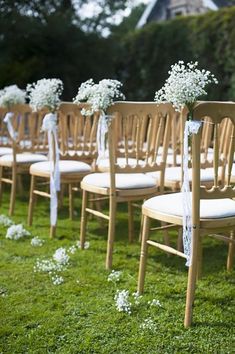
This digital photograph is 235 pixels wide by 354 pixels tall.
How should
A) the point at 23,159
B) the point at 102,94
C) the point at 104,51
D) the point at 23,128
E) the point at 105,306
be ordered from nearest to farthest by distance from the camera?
1. the point at 105,306
2. the point at 102,94
3. the point at 23,159
4. the point at 23,128
5. the point at 104,51

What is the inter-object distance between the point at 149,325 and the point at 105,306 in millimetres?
347

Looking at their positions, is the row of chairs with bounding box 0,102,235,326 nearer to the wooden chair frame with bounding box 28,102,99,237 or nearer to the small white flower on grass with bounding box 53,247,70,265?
the wooden chair frame with bounding box 28,102,99,237

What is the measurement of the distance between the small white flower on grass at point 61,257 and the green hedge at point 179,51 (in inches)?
197

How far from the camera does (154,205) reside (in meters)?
2.73

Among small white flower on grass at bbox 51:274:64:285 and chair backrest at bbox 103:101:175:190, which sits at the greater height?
chair backrest at bbox 103:101:175:190

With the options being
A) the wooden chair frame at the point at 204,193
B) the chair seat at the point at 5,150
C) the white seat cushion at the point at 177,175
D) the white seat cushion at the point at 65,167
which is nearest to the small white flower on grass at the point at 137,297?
the wooden chair frame at the point at 204,193

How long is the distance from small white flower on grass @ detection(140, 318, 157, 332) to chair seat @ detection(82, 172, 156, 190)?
1084 millimetres

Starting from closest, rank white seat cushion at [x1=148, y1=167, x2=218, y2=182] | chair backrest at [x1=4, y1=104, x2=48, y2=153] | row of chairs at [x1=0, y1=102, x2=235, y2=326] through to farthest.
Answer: row of chairs at [x1=0, y1=102, x2=235, y2=326] → white seat cushion at [x1=148, y1=167, x2=218, y2=182] → chair backrest at [x1=4, y1=104, x2=48, y2=153]

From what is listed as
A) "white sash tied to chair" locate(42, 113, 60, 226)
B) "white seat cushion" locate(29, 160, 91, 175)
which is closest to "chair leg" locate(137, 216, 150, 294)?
"white sash tied to chair" locate(42, 113, 60, 226)

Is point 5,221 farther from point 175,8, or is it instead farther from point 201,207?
point 175,8

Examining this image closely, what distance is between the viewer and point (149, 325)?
2494 mm

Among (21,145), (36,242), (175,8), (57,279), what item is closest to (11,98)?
(21,145)

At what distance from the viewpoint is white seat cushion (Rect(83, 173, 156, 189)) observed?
3406 millimetres

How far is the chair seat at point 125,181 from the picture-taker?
341 cm
